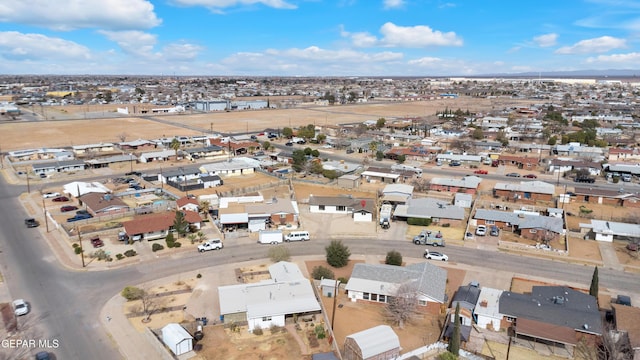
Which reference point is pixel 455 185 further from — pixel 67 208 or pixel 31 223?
pixel 31 223

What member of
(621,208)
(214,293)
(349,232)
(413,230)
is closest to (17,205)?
(214,293)

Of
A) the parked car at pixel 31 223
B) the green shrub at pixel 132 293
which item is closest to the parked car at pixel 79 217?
the parked car at pixel 31 223

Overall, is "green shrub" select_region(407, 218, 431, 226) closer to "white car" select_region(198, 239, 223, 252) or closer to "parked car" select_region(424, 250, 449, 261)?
"parked car" select_region(424, 250, 449, 261)

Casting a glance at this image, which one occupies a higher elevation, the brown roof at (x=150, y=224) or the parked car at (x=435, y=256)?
the brown roof at (x=150, y=224)

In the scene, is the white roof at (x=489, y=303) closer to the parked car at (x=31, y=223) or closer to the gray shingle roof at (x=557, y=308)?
the gray shingle roof at (x=557, y=308)

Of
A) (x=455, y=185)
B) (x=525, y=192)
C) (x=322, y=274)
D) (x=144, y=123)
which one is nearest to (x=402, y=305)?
(x=322, y=274)
